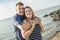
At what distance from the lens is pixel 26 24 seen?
1.64 metres

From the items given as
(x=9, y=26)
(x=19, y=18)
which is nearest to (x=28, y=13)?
(x=19, y=18)

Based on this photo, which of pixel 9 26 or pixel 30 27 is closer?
pixel 30 27

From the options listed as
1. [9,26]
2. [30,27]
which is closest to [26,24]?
[30,27]

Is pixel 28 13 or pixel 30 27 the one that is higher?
pixel 28 13

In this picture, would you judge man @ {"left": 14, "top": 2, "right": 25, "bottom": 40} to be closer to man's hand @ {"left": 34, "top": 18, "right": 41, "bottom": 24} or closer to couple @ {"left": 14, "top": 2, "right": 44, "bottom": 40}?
couple @ {"left": 14, "top": 2, "right": 44, "bottom": 40}

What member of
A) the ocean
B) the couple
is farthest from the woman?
the ocean

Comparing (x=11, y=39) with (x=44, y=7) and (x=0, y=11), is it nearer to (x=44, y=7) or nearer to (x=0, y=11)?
(x=0, y=11)

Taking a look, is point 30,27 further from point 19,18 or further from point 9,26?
point 9,26

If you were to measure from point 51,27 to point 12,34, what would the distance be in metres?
0.46

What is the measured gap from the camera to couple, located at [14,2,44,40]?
5.36 feet

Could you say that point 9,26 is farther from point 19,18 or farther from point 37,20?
point 37,20

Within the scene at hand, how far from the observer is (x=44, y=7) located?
6.26 ft

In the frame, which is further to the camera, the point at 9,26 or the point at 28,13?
the point at 9,26

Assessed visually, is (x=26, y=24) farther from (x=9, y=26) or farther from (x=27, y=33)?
(x=9, y=26)
